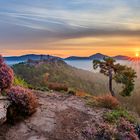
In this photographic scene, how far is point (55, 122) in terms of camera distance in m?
15.5

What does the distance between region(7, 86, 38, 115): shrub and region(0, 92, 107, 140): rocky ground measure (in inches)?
14.6

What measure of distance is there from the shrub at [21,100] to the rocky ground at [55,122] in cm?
37

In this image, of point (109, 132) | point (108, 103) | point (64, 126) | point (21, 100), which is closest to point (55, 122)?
point (64, 126)

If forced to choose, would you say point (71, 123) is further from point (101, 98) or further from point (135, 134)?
point (101, 98)

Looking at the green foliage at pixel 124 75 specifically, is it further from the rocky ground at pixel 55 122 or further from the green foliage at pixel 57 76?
the green foliage at pixel 57 76

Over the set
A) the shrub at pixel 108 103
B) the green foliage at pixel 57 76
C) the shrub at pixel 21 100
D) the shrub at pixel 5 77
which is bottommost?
the green foliage at pixel 57 76

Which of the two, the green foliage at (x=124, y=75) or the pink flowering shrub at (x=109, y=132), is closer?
the pink flowering shrub at (x=109, y=132)

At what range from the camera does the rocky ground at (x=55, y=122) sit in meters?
14.4

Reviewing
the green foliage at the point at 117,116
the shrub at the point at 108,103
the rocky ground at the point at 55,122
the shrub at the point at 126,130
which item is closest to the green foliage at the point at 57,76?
the shrub at the point at 108,103

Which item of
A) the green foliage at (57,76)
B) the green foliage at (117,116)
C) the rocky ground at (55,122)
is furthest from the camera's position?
the green foliage at (57,76)

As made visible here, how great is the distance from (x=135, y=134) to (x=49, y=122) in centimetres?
362

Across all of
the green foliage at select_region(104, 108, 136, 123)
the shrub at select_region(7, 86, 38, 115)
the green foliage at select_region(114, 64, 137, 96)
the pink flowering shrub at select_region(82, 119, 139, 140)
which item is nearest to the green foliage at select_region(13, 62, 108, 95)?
the green foliage at select_region(114, 64, 137, 96)

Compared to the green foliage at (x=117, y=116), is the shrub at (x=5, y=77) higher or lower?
higher

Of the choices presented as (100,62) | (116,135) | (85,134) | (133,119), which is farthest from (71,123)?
(100,62)
